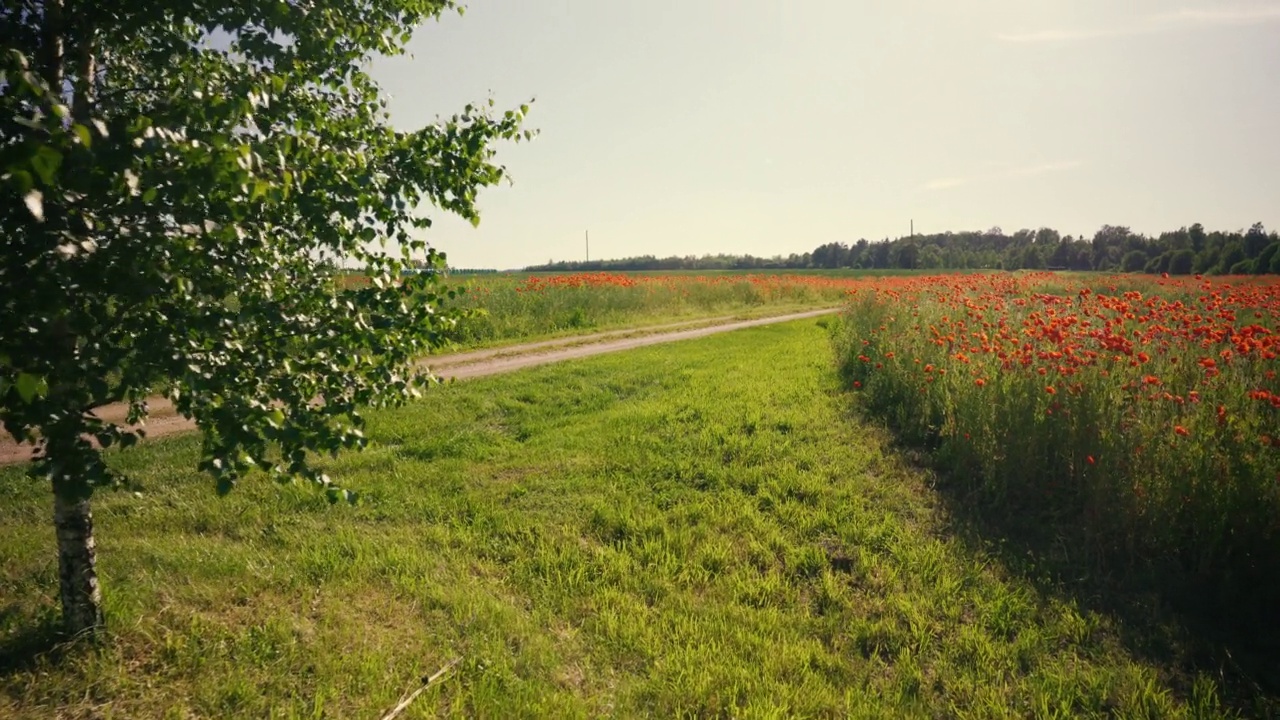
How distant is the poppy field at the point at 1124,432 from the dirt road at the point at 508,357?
5934 millimetres

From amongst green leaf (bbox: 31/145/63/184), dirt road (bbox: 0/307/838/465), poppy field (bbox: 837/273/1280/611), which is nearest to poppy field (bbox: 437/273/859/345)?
dirt road (bbox: 0/307/838/465)

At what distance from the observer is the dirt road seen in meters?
7.67

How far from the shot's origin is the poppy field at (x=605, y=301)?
18188mm

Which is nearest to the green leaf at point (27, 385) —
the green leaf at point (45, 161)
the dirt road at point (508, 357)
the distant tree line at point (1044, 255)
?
the green leaf at point (45, 161)

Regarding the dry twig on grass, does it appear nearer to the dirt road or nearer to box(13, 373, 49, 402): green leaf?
box(13, 373, 49, 402): green leaf

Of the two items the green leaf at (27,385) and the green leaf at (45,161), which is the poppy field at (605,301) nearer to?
the green leaf at (27,385)

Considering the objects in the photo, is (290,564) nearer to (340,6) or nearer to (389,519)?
(389,519)

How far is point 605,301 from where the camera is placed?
22266 millimetres

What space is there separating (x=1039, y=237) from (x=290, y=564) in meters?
122

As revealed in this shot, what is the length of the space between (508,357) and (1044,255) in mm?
83390

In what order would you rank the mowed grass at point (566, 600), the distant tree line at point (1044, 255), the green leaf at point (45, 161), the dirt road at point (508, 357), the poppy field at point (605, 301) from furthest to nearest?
the distant tree line at point (1044, 255) → the poppy field at point (605, 301) → the dirt road at point (508, 357) → the mowed grass at point (566, 600) → the green leaf at point (45, 161)

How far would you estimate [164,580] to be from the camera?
3.91 m

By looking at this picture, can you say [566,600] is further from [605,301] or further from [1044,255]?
[1044,255]

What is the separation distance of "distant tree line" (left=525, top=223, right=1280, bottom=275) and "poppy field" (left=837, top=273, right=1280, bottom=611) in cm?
2868
